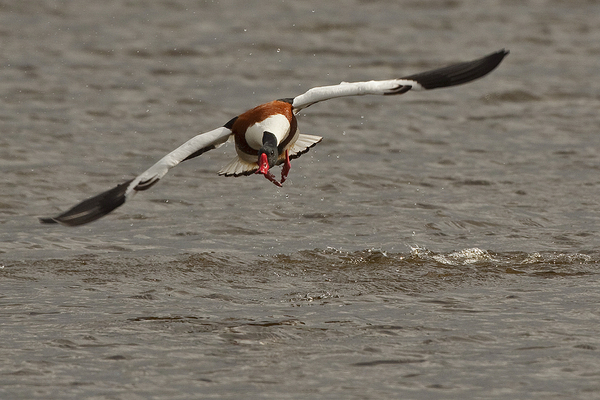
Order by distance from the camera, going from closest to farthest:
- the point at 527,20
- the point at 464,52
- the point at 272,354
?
the point at 272,354
the point at 464,52
the point at 527,20

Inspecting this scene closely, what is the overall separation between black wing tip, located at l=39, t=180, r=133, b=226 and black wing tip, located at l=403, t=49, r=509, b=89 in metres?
2.49

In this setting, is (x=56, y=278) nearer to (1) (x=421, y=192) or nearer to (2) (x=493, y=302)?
(2) (x=493, y=302)

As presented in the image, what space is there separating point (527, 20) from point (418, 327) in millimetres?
13829

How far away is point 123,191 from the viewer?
8094 mm

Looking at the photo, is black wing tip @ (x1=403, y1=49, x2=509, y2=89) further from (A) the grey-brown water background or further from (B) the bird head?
(A) the grey-brown water background

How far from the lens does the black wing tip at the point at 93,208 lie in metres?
7.60

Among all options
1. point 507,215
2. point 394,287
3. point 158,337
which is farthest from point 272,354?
point 507,215

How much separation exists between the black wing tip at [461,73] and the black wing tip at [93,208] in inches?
98.0

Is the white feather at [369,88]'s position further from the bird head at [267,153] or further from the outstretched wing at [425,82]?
the bird head at [267,153]

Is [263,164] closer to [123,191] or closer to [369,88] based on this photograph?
[369,88]

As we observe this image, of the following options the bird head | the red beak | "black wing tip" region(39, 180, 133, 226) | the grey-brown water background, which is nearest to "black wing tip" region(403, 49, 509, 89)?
the bird head

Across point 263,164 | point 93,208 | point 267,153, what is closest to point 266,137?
point 267,153

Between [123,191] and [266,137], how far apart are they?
1.33 metres

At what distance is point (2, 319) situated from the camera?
776 centimetres
